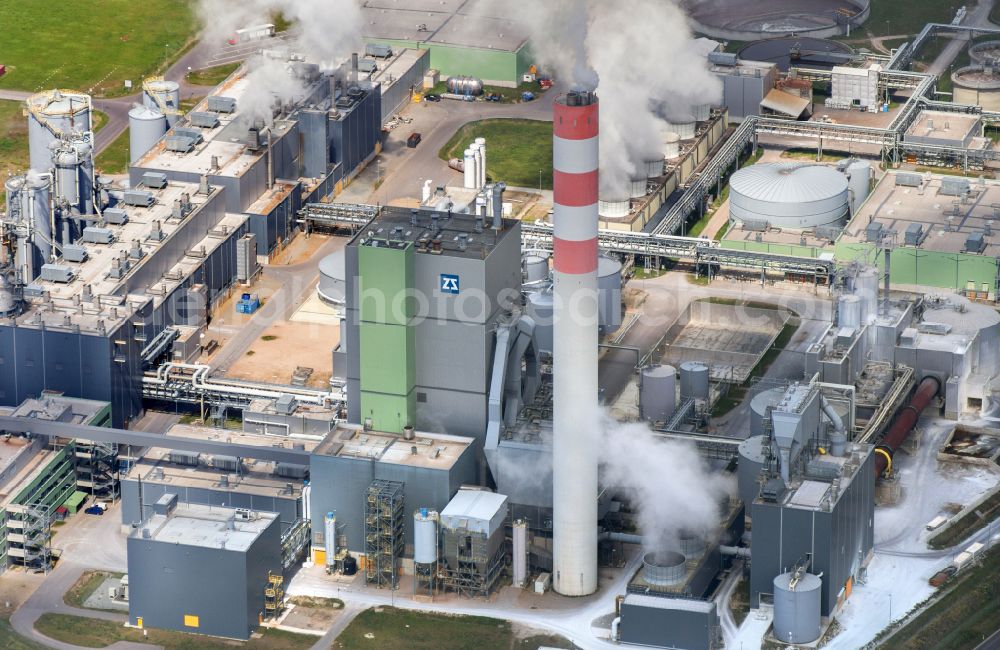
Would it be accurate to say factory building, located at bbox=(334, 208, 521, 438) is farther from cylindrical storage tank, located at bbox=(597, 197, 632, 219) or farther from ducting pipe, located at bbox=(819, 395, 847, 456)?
cylindrical storage tank, located at bbox=(597, 197, 632, 219)

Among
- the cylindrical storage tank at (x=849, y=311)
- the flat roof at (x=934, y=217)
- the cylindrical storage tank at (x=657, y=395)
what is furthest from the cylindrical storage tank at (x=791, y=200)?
the cylindrical storage tank at (x=657, y=395)

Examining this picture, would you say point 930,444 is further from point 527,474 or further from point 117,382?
point 117,382

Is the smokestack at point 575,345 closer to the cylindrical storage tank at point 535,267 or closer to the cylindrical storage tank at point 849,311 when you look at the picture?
the cylindrical storage tank at point 849,311

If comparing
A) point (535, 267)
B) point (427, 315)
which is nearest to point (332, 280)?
point (535, 267)

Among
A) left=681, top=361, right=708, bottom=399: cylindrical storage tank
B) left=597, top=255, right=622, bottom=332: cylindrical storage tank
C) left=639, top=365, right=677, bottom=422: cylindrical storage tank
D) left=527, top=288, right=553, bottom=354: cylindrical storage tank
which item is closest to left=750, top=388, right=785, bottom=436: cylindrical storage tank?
left=639, top=365, right=677, bottom=422: cylindrical storage tank

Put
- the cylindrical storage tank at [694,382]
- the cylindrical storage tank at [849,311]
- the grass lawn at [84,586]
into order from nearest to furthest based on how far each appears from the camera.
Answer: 1. the grass lawn at [84,586]
2. the cylindrical storage tank at [694,382]
3. the cylindrical storage tank at [849,311]
